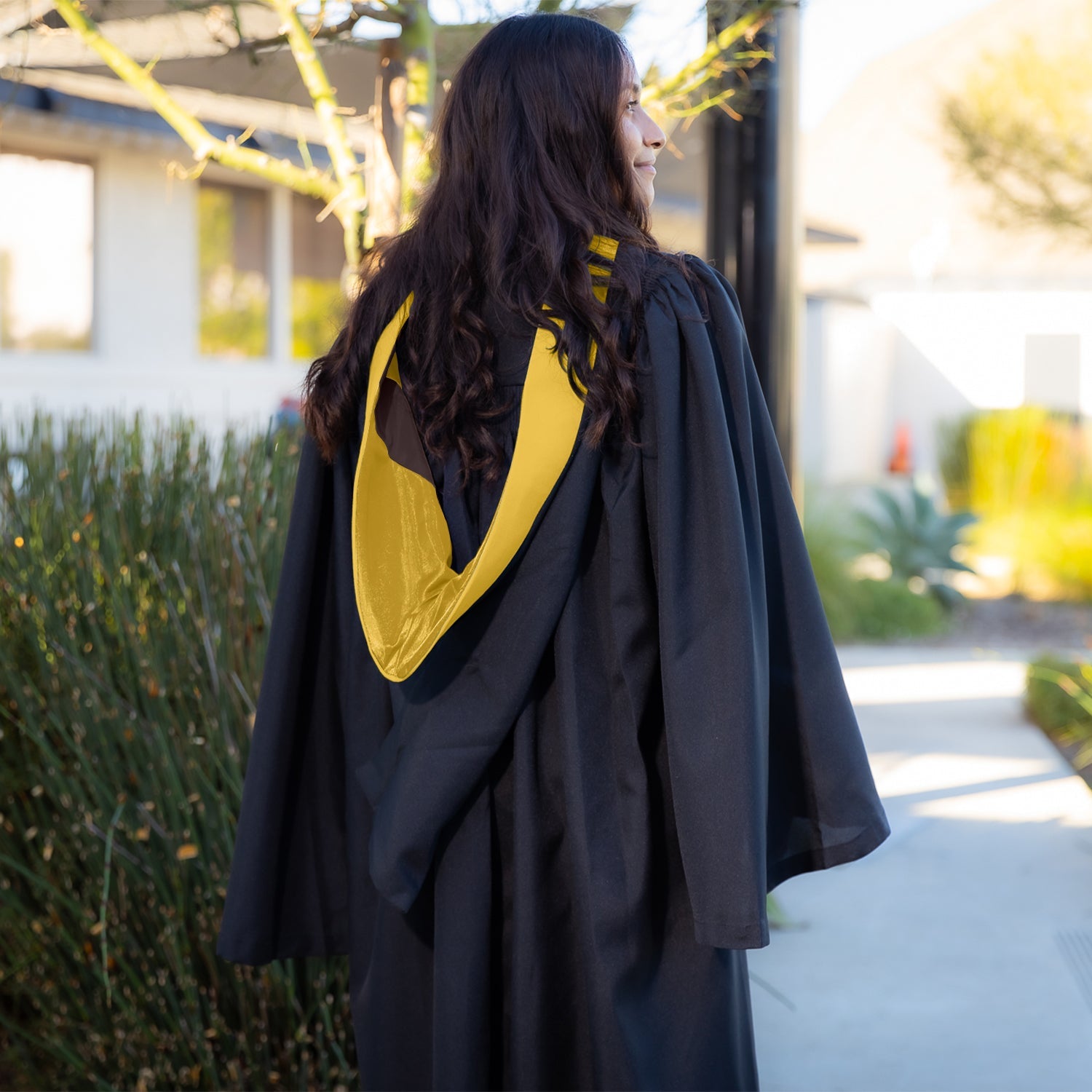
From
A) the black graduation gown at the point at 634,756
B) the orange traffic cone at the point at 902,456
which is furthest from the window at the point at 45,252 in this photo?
the orange traffic cone at the point at 902,456

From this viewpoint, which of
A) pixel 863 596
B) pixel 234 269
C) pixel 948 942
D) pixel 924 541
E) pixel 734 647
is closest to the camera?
pixel 734 647

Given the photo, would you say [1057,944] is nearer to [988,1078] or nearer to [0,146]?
[988,1078]

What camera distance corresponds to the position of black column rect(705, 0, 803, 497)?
336 centimetres

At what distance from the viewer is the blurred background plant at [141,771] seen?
2.34 m

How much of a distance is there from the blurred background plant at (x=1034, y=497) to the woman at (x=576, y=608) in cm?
722

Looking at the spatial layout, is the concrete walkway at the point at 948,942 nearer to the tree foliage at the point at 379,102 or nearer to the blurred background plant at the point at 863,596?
the tree foliage at the point at 379,102

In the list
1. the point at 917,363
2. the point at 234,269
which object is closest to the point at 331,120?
the point at 234,269

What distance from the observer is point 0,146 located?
8.96 meters

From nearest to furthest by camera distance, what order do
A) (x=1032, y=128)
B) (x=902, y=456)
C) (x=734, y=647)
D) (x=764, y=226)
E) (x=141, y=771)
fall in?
1. (x=734, y=647)
2. (x=141, y=771)
3. (x=764, y=226)
4. (x=1032, y=128)
5. (x=902, y=456)

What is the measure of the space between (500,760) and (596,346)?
1.93ft

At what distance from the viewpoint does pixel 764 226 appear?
133 inches

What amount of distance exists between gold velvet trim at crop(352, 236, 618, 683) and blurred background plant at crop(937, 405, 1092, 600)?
7.31 metres

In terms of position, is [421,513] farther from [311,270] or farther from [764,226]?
[311,270]

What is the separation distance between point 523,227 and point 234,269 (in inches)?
393
